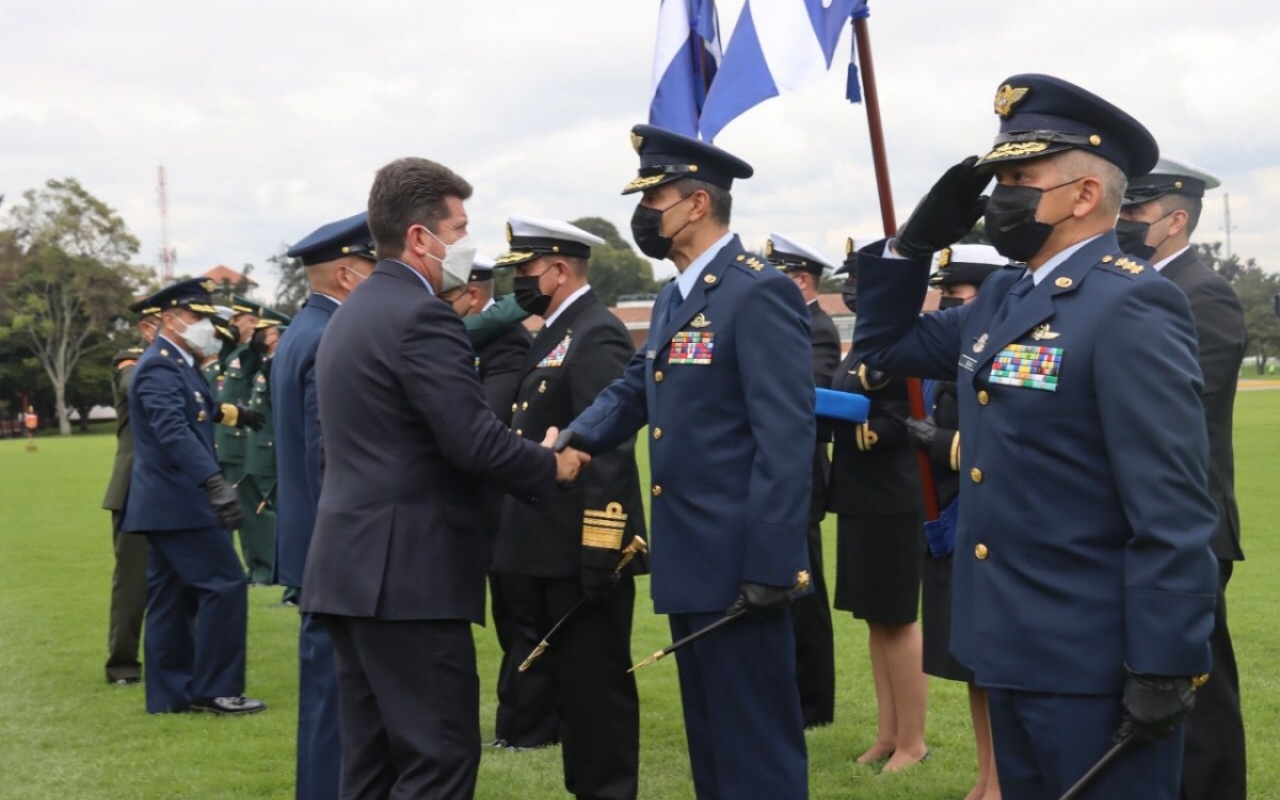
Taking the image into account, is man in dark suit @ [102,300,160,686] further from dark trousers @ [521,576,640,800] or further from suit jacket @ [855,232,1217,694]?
suit jacket @ [855,232,1217,694]

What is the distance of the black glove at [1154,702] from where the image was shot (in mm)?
3104

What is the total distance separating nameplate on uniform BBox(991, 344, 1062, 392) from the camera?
333 centimetres

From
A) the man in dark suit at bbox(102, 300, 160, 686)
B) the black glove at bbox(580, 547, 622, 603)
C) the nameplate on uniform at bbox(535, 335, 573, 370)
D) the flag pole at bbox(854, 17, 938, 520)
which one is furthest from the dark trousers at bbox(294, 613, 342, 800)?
the man in dark suit at bbox(102, 300, 160, 686)

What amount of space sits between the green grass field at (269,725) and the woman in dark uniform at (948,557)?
0.37 meters

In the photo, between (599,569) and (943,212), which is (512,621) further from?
(943,212)

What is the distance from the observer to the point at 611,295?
90688 mm

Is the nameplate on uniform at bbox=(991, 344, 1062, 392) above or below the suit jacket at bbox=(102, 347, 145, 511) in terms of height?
above

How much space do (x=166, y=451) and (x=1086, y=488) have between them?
6.09 m

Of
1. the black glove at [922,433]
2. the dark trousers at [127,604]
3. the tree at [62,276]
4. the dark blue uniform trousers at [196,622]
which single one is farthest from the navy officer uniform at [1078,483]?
the tree at [62,276]

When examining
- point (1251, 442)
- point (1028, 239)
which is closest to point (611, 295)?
Result: point (1251, 442)

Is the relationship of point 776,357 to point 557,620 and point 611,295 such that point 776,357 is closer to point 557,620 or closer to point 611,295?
point 557,620

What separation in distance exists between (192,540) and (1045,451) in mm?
6179

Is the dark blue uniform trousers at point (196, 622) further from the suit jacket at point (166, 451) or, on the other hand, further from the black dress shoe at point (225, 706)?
the suit jacket at point (166, 451)

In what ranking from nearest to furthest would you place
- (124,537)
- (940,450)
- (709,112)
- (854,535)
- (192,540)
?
(940,450), (709,112), (854,535), (192,540), (124,537)
